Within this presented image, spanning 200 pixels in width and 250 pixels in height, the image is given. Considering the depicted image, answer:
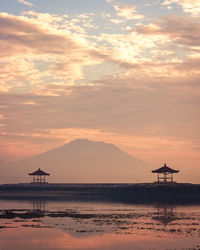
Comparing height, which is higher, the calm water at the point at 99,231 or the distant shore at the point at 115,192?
the distant shore at the point at 115,192

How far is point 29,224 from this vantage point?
5006 centimetres

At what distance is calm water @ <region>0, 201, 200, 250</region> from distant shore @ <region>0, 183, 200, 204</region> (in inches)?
1391

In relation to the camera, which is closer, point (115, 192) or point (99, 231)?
point (99, 231)

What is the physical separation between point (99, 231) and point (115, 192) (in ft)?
221

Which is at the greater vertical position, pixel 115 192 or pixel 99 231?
pixel 115 192

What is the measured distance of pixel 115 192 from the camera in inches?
4385

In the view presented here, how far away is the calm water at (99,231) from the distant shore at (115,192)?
35327 millimetres

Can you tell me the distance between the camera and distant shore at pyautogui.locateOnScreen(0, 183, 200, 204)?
99438mm

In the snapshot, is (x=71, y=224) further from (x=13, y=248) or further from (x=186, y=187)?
(x=186, y=187)

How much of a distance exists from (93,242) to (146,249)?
5036 mm

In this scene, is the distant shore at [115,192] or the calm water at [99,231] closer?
the calm water at [99,231]

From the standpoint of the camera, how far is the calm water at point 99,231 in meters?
37.7

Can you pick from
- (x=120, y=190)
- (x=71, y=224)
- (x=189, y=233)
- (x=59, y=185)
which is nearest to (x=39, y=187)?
(x=59, y=185)

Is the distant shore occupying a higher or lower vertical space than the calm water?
higher
